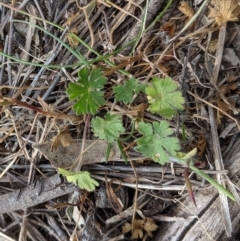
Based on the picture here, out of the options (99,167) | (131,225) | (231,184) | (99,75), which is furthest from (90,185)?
(231,184)

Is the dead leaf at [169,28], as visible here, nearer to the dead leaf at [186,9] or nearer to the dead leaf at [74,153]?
the dead leaf at [186,9]

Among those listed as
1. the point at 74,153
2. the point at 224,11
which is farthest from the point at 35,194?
the point at 224,11

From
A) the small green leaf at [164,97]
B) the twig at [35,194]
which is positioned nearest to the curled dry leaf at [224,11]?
the small green leaf at [164,97]

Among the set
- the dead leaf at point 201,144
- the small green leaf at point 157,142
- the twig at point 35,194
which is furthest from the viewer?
the twig at point 35,194

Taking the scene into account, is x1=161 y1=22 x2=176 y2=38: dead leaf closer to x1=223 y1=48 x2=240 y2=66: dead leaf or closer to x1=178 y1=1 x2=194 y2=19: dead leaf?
x1=178 y1=1 x2=194 y2=19: dead leaf

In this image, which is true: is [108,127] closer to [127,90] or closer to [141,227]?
[127,90]

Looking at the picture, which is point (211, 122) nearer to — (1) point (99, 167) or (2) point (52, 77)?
(1) point (99, 167)

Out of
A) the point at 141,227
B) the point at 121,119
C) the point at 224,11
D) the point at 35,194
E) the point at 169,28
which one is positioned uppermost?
the point at 224,11

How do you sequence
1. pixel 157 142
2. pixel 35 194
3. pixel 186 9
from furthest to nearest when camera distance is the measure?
1. pixel 35 194
2. pixel 186 9
3. pixel 157 142
